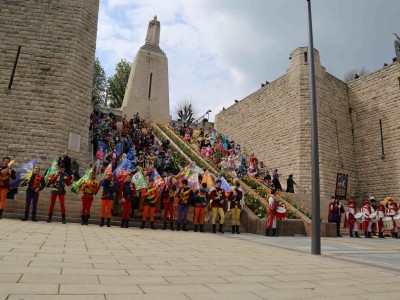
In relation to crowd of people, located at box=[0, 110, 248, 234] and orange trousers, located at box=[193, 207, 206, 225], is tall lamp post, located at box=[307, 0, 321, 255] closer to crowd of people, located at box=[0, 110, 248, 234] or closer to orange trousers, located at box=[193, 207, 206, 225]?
crowd of people, located at box=[0, 110, 248, 234]

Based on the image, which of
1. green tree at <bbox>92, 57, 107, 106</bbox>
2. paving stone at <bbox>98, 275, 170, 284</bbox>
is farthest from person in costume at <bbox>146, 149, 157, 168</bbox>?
green tree at <bbox>92, 57, 107, 106</bbox>

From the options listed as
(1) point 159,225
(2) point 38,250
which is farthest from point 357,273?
(1) point 159,225

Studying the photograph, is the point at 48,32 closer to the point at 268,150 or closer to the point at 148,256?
the point at 148,256

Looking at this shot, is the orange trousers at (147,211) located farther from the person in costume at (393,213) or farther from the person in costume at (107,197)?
the person in costume at (393,213)

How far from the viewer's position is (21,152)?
45.0ft

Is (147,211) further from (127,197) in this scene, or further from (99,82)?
(99,82)

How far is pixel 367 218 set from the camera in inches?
490

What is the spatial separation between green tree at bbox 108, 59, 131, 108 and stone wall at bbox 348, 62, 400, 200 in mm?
30076

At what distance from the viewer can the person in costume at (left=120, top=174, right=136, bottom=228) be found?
962 cm

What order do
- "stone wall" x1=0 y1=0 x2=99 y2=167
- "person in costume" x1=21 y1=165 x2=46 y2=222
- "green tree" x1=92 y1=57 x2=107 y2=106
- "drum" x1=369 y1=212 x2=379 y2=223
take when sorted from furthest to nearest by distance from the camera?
"green tree" x1=92 y1=57 x2=107 y2=106, "stone wall" x1=0 y1=0 x2=99 y2=167, "drum" x1=369 y1=212 x2=379 y2=223, "person in costume" x1=21 y1=165 x2=46 y2=222

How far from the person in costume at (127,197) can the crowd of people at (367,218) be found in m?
7.92

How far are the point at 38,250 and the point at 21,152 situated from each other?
442 inches

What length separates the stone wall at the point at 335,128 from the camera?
19484 millimetres

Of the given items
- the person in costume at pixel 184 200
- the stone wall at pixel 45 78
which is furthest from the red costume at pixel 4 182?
the person in costume at pixel 184 200
